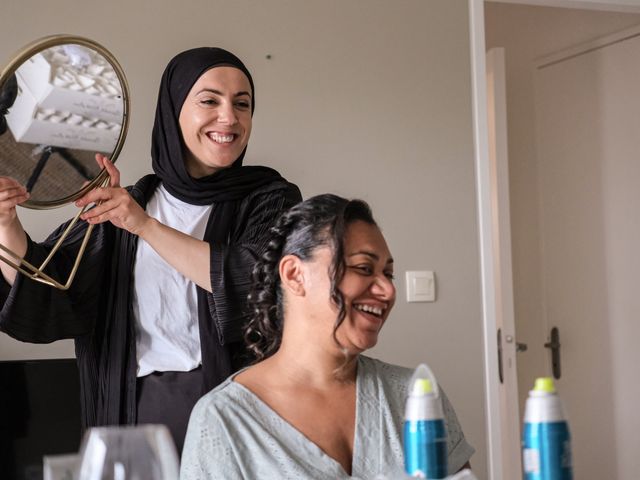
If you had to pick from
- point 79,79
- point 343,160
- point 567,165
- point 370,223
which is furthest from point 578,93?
point 79,79

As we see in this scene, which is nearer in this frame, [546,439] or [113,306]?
[546,439]

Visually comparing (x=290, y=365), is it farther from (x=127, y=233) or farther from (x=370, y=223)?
(x=127, y=233)

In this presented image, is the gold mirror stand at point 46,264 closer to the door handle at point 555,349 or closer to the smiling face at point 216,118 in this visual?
the smiling face at point 216,118

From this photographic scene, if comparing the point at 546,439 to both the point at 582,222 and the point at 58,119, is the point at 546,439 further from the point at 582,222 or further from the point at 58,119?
the point at 582,222

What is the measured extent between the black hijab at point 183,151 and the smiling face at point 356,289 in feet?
1.18

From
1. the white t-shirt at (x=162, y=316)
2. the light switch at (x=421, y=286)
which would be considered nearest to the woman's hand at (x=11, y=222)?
the white t-shirt at (x=162, y=316)

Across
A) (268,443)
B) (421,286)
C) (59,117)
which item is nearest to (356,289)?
(268,443)

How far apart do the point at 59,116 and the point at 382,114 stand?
1535 millimetres

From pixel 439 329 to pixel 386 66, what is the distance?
827 millimetres

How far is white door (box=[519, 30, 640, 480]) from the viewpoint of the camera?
3.19 metres

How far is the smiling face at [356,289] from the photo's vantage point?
1.32m

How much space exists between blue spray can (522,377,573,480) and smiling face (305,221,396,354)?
563mm

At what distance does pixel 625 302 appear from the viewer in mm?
3197

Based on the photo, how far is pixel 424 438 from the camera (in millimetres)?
763
